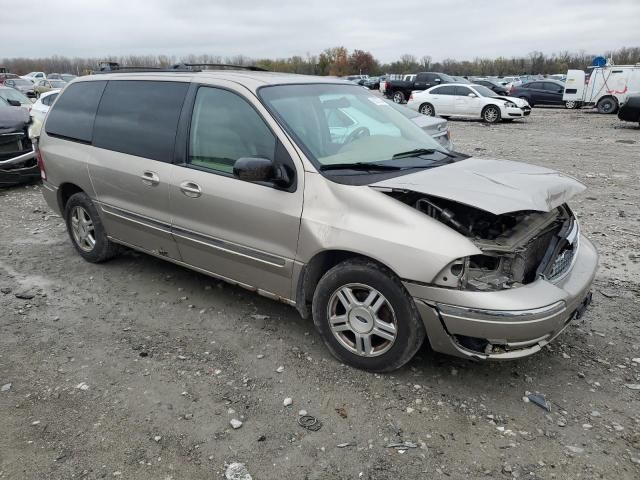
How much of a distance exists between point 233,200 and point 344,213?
88cm

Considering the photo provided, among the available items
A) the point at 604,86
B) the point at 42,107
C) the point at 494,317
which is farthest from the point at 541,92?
the point at 494,317

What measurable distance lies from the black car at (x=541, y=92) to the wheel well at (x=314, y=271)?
26.9 meters

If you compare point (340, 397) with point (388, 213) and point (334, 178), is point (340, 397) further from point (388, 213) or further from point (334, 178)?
point (334, 178)

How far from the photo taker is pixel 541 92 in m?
27.6

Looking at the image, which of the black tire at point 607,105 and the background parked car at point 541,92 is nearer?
the black tire at point 607,105

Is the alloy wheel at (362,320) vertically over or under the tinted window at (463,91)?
under

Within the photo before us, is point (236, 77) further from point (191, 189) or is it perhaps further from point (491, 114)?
point (491, 114)

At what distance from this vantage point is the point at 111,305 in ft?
14.5

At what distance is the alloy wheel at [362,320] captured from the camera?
10.3 ft

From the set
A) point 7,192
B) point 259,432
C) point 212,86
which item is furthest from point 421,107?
point 259,432

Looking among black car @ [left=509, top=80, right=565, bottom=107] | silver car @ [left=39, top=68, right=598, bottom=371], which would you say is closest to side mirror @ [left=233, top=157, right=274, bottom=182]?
silver car @ [left=39, top=68, right=598, bottom=371]

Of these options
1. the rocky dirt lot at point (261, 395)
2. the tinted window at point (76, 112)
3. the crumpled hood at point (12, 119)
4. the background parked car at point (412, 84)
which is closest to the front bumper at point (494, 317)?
the rocky dirt lot at point (261, 395)

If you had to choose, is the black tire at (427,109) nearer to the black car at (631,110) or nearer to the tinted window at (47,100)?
the black car at (631,110)

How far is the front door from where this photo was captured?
136 inches
